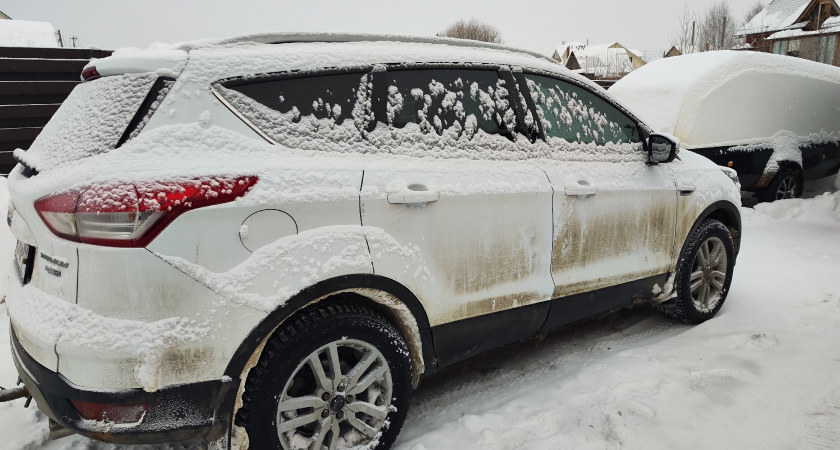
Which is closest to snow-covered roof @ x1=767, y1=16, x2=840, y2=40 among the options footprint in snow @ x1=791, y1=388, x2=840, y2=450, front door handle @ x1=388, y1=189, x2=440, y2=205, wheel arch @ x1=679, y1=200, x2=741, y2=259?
wheel arch @ x1=679, y1=200, x2=741, y2=259

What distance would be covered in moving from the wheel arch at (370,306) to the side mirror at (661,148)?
77.6 inches

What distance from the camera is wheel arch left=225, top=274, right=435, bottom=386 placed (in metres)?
1.89

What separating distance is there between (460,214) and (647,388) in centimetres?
143

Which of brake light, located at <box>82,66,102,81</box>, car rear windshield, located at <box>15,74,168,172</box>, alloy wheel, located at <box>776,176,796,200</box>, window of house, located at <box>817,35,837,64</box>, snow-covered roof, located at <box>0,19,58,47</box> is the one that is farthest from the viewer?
snow-covered roof, located at <box>0,19,58,47</box>

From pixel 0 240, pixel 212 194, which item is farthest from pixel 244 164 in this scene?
pixel 0 240

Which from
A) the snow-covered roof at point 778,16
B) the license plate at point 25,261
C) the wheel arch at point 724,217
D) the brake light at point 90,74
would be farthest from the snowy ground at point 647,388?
the snow-covered roof at point 778,16

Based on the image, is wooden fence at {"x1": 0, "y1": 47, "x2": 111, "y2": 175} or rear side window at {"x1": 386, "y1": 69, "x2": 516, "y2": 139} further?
wooden fence at {"x1": 0, "y1": 47, "x2": 111, "y2": 175}

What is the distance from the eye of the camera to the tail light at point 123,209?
169cm

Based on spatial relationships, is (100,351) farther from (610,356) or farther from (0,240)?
(0,240)

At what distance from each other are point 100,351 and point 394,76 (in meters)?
1.58

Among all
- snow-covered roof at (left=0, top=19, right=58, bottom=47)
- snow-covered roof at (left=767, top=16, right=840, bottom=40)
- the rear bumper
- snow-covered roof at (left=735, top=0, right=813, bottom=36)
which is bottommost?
the rear bumper

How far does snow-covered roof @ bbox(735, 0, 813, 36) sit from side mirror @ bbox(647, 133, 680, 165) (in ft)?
116

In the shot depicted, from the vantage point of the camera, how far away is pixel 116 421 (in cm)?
179

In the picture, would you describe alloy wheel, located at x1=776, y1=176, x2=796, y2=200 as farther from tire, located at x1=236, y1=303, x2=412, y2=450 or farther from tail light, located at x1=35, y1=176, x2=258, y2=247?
tail light, located at x1=35, y1=176, x2=258, y2=247
